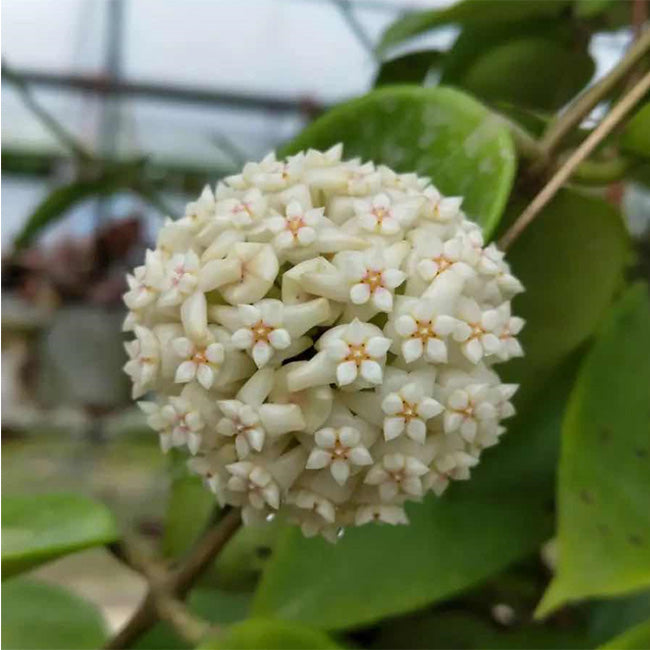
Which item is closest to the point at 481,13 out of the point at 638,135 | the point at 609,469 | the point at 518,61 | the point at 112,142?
the point at 518,61

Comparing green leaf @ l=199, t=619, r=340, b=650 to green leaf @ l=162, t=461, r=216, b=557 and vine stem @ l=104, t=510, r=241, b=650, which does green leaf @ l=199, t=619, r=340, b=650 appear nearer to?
vine stem @ l=104, t=510, r=241, b=650

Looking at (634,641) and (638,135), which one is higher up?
(638,135)

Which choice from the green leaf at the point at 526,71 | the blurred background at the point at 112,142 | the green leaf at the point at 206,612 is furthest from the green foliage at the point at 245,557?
the blurred background at the point at 112,142

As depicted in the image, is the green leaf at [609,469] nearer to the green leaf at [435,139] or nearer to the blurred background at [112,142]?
the green leaf at [435,139]

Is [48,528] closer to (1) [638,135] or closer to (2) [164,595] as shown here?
(2) [164,595]

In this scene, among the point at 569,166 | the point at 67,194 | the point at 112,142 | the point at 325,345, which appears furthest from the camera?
the point at 112,142

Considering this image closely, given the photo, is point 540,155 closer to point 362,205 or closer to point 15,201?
point 362,205

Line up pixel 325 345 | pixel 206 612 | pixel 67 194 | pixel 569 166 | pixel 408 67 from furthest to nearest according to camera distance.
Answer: pixel 67 194 → pixel 408 67 → pixel 206 612 → pixel 569 166 → pixel 325 345

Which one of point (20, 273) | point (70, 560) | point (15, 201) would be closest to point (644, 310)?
point (70, 560)

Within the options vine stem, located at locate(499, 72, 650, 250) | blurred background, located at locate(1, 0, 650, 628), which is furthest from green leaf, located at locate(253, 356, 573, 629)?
blurred background, located at locate(1, 0, 650, 628)
